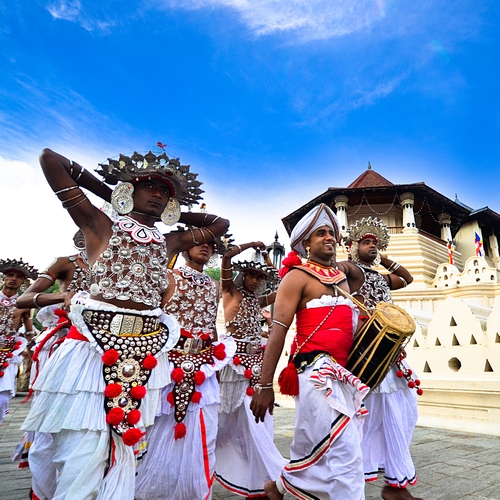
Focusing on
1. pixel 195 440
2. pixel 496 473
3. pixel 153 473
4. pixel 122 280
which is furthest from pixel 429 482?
pixel 122 280

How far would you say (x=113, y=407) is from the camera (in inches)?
92.2

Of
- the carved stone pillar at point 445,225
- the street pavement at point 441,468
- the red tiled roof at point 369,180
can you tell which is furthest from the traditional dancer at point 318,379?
the carved stone pillar at point 445,225

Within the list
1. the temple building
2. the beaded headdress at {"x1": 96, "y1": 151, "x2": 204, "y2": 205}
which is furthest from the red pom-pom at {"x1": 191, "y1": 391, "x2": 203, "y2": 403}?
the temple building

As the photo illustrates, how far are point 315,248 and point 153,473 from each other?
2.09 metres

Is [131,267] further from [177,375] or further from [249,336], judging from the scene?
[249,336]

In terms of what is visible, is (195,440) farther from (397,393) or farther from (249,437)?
(397,393)

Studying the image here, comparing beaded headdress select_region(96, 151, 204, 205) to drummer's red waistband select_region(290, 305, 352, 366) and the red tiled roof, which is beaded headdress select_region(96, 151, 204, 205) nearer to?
drummer's red waistband select_region(290, 305, 352, 366)

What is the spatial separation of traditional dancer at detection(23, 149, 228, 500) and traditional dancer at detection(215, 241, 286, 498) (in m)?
1.66

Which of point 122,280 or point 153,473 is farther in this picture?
point 153,473

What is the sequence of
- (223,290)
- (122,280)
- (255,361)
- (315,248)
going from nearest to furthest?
1. (122,280)
2. (315,248)
3. (255,361)
4. (223,290)

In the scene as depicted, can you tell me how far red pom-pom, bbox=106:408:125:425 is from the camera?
229cm

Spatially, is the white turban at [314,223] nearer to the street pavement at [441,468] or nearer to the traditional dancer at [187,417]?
the traditional dancer at [187,417]

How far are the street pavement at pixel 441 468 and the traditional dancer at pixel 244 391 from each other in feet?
0.77

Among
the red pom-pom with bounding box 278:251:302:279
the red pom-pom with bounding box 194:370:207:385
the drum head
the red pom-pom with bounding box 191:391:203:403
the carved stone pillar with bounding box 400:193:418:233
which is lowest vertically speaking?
the red pom-pom with bounding box 191:391:203:403
